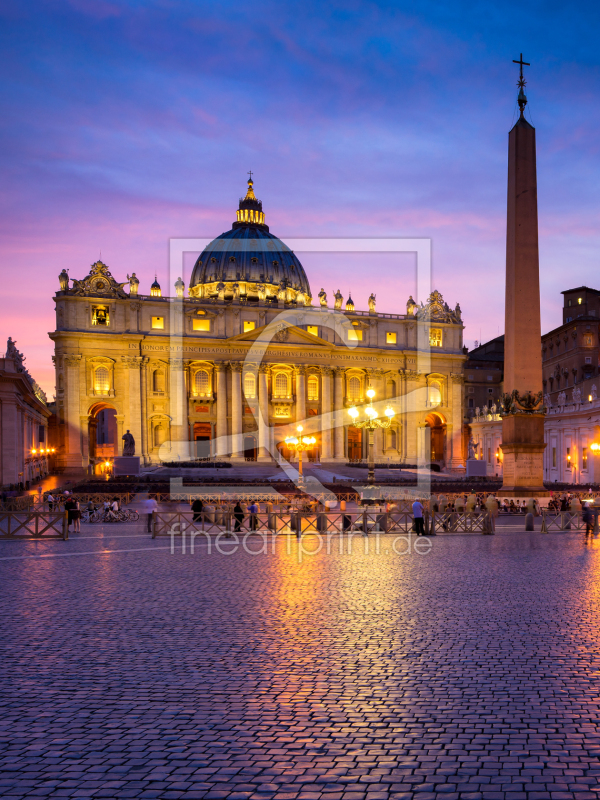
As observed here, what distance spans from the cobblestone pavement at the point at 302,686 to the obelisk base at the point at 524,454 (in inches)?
473

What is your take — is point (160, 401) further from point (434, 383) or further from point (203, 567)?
point (203, 567)

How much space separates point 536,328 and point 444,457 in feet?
213

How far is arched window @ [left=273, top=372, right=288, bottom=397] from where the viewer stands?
81.2 m

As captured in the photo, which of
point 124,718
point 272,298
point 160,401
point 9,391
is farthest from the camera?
point 272,298

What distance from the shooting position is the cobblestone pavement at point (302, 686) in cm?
538

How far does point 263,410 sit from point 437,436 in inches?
1026

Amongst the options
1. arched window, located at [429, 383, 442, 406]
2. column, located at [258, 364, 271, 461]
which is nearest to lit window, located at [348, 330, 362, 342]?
arched window, located at [429, 383, 442, 406]

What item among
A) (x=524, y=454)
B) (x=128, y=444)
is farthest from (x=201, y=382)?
(x=524, y=454)

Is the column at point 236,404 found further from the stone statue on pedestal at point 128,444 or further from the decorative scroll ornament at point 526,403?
the decorative scroll ornament at point 526,403

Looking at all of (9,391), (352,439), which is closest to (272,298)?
(352,439)

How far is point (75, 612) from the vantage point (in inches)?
435

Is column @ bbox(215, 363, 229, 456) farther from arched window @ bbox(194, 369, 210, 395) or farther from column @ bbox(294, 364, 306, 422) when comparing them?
column @ bbox(294, 364, 306, 422)

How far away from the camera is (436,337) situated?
90.1 metres

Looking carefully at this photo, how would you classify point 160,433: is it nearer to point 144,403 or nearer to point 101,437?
point 144,403
